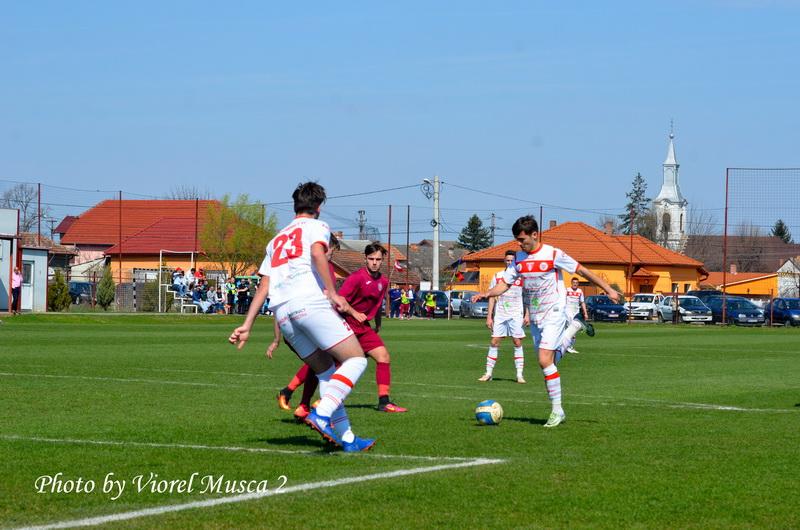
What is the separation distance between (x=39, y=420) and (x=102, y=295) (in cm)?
4782

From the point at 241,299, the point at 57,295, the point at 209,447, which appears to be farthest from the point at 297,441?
the point at 241,299

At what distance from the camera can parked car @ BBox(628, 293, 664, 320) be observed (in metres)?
64.6

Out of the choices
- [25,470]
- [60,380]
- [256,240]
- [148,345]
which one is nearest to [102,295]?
[256,240]

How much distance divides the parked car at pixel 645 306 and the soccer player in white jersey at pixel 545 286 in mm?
53175

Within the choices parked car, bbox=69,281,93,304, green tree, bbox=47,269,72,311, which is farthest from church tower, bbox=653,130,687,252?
green tree, bbox=47,269,72,311

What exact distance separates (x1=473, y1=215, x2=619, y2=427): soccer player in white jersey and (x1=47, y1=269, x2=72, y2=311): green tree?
1674 inches

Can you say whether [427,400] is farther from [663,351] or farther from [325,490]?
[663,351]

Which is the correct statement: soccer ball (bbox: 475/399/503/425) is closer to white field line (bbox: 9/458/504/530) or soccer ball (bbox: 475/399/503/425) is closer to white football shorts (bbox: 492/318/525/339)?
white field line (bbox: 9/458/504/530)

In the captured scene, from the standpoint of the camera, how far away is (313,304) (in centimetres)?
859

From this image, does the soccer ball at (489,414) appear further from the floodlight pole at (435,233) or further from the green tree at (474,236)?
the green tree at (474,236)

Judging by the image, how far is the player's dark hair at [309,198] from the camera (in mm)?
8875

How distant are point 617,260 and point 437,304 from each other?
30742mm

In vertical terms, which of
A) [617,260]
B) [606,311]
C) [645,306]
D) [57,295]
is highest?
[617,260]

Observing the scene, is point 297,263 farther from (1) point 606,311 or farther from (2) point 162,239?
(2) point 162,239
